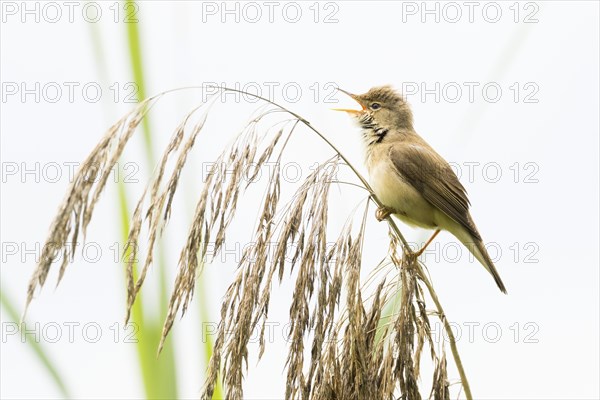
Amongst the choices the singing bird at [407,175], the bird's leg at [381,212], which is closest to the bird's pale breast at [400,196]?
the singing bird at [407,175]

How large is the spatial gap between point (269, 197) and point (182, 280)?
1.23 feet

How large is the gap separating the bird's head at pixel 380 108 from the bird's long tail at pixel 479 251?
669mm

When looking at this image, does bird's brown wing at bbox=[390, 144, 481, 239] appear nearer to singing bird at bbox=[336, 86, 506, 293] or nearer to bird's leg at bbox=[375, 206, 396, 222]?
singing bird at bbox=[336, 86, 506, 293]

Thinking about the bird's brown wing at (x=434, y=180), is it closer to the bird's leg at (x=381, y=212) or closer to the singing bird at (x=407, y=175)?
the singing bird at (x=407, y=175)

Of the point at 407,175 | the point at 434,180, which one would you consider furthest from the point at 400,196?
the point at 434,180

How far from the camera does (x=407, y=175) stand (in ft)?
11.3

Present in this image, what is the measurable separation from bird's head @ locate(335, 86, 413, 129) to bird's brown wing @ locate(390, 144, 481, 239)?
0.65 ft

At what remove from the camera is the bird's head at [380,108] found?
369 centimetres

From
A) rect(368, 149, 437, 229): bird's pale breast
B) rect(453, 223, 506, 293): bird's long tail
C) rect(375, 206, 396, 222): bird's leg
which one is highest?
rect(368, 149, 437, 229): bird's pale breast

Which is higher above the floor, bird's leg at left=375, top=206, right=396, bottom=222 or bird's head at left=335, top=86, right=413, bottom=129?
bird's head at left=335, top=86, right=413, bottom=129

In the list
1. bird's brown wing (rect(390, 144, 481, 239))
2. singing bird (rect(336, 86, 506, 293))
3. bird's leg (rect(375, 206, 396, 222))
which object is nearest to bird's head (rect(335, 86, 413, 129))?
singing bird (rect(336, 86, 506, 293))

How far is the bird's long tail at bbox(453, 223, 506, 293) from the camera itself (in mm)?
3059

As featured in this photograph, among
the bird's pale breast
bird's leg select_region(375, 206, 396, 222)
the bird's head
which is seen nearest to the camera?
bird's leg select_region(375, 206, 396, 222)

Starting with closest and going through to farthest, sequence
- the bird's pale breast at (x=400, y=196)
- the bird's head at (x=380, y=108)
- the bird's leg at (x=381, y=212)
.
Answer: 1. the bird's leg at (x=381, y=212)
2. the bird's pale breast at (x=400, y=196)
3. the bird's head at (x=380, y=108)
